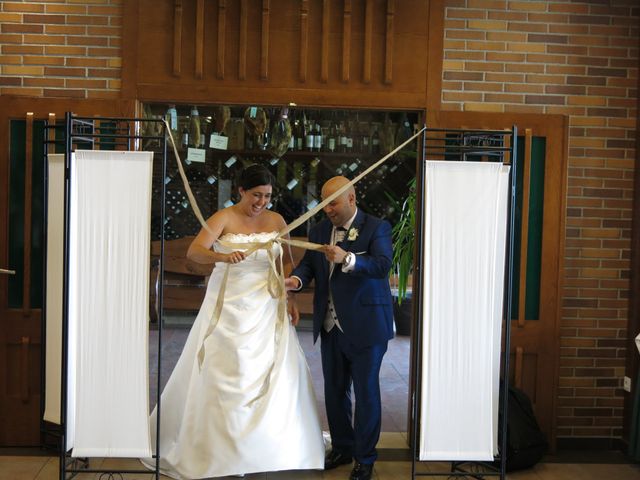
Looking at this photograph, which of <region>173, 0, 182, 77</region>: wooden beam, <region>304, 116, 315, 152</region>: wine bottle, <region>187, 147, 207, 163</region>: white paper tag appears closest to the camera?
<region>173, 0, 182, 77</region>: wooden beam

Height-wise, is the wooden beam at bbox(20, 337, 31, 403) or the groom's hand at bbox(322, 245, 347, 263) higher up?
the groom's hand at bbox(322, 245, 347, 263)

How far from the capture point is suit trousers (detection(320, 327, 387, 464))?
385 centimetres

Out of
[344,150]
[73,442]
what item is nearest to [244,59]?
[73,442]

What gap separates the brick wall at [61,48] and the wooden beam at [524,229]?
2347 millimetres

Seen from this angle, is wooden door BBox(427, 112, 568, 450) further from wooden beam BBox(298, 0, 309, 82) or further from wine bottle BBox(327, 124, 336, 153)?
wine bottle BBox(327, 124, 336, 153)

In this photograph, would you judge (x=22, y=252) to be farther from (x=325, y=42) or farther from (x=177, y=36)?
(x=325, y=42)

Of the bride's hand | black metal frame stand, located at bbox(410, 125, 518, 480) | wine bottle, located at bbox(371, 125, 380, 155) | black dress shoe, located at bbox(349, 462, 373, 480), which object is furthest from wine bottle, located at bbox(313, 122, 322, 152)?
black dress shoe, located at bbox(349, 462, 373, 480)

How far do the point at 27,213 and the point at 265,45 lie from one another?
1.64 metres

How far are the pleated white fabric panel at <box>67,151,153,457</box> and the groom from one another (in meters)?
0.86

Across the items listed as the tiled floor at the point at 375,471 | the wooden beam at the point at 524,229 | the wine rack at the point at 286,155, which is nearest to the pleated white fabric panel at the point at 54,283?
the tiled floor at the point at 375,471

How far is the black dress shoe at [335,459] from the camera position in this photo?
4105 millimetres

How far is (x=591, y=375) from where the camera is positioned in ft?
15.1

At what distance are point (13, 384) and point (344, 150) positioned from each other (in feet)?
11.6

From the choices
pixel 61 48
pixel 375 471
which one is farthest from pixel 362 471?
pixel 61 48
